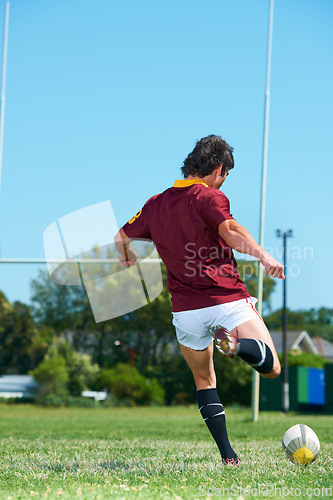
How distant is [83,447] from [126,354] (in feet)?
59.9

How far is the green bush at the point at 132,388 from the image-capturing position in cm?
1975

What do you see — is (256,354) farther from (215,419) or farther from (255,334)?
(215,419)

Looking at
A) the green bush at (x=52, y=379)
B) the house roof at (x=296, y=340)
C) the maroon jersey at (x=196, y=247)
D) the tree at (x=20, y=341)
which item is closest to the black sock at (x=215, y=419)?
the maroon jersey at (x=196, y=247)

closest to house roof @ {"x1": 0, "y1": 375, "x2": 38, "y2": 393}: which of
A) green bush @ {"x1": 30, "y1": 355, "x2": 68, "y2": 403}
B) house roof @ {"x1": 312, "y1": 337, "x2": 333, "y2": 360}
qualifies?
green bush @ {"x1": 30, "y1": 355, "x2": 68, "y2": 403}

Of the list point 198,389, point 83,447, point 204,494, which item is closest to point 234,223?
point 198,389

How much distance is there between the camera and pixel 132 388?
20250 millimetres

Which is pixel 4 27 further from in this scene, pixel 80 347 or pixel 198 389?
pixel 80 347

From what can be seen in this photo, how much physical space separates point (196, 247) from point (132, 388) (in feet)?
58.4

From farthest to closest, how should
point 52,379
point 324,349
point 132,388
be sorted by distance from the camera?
point 324,349 → point 52,379 → point 132,388

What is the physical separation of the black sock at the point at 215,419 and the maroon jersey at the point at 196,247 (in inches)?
22.3

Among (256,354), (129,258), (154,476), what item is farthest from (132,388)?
(256,354)

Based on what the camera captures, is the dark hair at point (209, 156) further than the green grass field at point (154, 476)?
Yes

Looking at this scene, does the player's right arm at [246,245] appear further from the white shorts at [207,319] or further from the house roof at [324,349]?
the house roof at [324,349]

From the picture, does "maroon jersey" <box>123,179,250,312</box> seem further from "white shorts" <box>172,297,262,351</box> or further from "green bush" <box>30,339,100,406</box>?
"green bush" <box>30,339,100,406</box>
